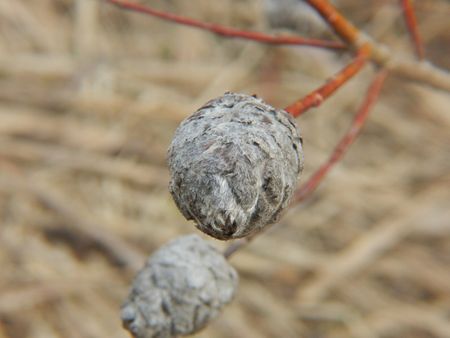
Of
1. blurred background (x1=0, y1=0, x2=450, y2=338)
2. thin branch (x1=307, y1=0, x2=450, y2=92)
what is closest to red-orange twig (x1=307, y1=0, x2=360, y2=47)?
thin branch (x1=307, y1=0, x2=450, y2=92)

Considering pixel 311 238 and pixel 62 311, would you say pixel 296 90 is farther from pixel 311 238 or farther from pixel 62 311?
pixel 62 311

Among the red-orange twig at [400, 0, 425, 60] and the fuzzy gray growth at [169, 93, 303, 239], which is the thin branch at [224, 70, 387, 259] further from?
the fuzzy gray growth at [169, 93, 303, 239]

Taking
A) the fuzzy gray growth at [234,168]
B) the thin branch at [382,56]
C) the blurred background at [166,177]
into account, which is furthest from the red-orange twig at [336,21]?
the blurred background at [166,177]

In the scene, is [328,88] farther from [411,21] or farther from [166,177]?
[166,177]

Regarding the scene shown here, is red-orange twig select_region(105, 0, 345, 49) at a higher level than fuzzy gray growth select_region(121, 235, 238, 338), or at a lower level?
higher

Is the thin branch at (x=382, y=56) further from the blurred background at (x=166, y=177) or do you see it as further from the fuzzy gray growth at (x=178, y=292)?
the blurred background at (x=166, y=177)

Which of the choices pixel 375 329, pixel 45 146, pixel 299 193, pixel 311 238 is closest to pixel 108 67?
pixel 45 146
